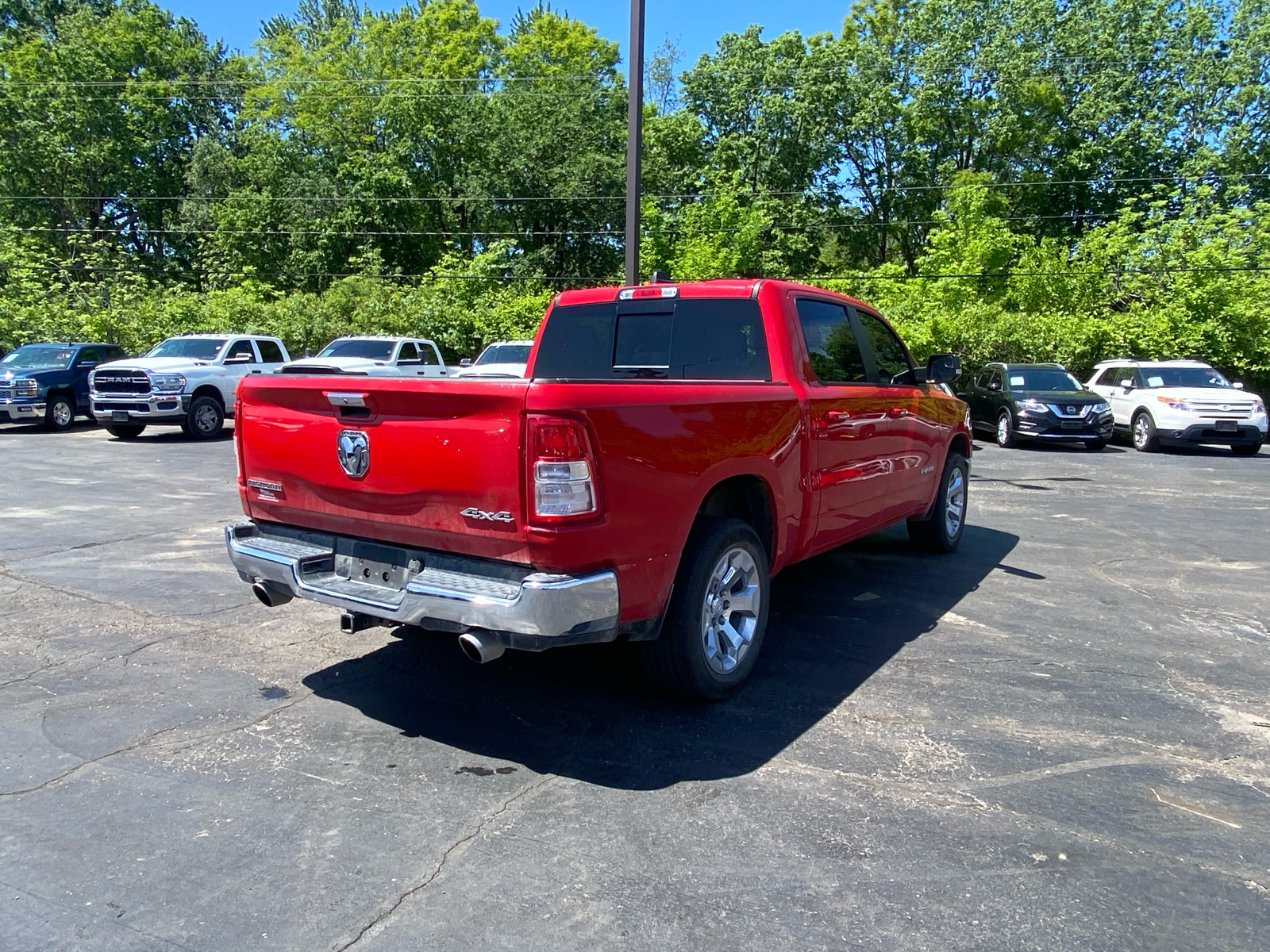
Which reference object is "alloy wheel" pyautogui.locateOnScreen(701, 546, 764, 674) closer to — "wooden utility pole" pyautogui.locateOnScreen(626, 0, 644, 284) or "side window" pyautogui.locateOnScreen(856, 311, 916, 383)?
"side window" pyautogui.locateOnScreen(856, 311, 916, 383)

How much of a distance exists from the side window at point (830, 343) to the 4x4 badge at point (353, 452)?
8.34 feet

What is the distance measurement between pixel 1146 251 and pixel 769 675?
28.4m

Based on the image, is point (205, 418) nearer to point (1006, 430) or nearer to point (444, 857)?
point (1006, 430)

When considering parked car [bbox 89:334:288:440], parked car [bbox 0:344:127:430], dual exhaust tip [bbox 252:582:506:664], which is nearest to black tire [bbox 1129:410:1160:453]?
parked car [bbox 89:334:288:440]

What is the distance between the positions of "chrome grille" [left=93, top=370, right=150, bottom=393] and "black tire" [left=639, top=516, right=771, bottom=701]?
15.8 metres

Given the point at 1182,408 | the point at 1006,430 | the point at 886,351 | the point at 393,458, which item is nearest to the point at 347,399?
the point at 393,458

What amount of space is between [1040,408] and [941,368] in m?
12.4

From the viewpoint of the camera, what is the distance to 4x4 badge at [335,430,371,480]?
3850mm

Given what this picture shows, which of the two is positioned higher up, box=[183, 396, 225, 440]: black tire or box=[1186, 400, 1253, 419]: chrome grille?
box=[1186, 400, 1253, 419]: chrome grille

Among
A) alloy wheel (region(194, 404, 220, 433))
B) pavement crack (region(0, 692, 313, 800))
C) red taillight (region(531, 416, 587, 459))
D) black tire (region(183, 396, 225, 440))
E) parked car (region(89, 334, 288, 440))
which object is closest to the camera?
red taillight (region(531, 416, 587, 459))

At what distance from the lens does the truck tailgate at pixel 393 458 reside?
11.4 feet

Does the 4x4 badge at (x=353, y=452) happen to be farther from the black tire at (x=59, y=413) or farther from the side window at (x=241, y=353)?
the black tire at (x=59, y=413)

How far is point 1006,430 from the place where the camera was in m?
18.5

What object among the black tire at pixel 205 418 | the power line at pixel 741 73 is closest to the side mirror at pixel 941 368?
the black tire at pixel 205 418
